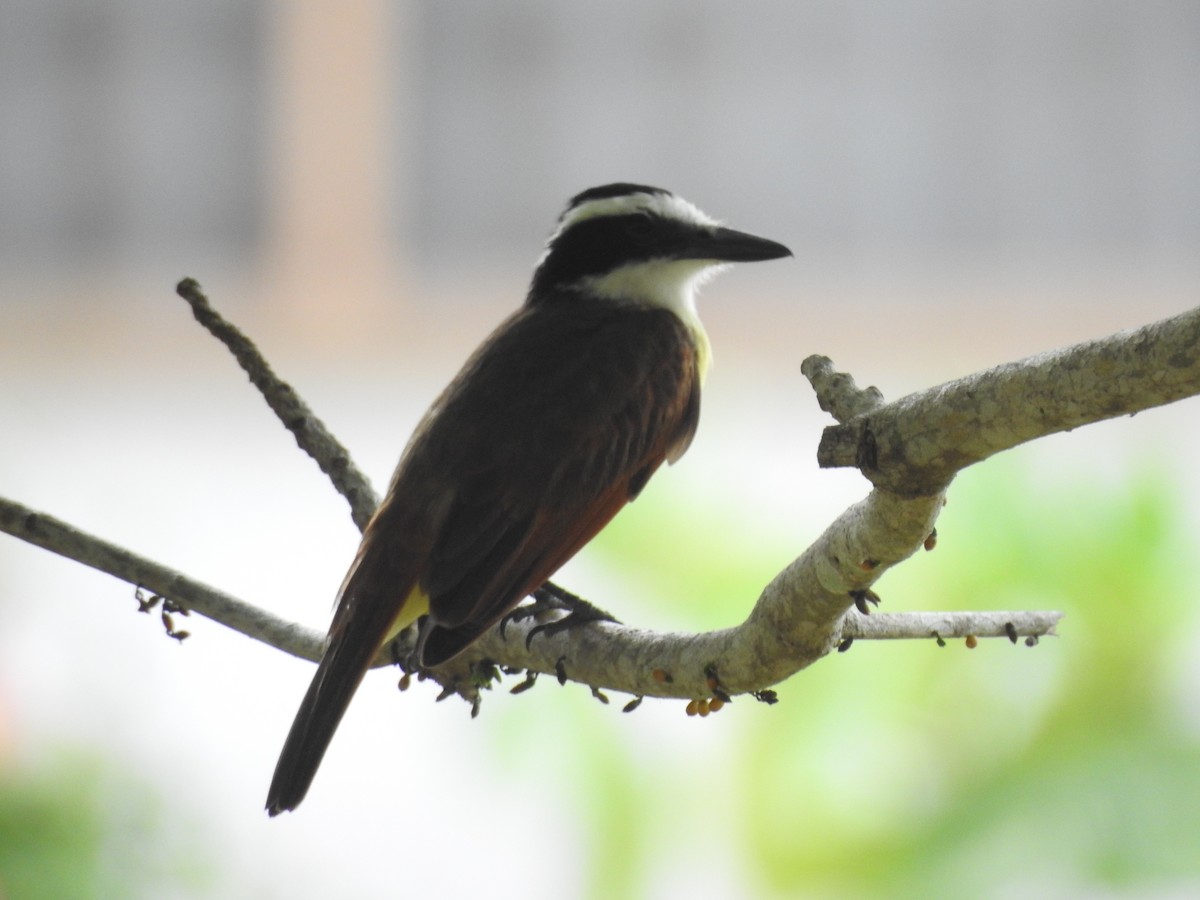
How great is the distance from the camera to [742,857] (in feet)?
11.0

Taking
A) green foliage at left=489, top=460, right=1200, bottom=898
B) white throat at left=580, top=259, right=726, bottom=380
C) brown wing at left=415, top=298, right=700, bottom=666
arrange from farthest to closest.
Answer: green foliage at left=489, top=460, right=1200, bottom=898
white throat at left=580, top=259, right=726, bottom=380
brown wing at left=415, top=298, right=700, bottom=666

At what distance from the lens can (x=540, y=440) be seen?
200cm

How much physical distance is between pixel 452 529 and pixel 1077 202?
145 inches

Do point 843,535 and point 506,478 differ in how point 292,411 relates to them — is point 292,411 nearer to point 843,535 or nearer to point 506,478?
point 506,478

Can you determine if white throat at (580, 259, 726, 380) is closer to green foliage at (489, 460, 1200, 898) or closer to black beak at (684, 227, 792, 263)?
black beak at (684, 227, 792, 263)

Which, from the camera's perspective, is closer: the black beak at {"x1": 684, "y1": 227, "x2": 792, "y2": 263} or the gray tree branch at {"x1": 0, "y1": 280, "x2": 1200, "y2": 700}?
the gray tree branch at {"x1": 0, "y1": 280, "x2": 1200, "y2": 700}

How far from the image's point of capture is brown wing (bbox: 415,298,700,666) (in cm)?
182

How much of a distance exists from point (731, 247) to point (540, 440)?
0.46 metres

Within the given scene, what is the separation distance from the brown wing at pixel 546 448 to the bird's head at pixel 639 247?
0.36 feet

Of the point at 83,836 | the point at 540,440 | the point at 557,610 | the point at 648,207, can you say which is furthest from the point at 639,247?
the point at 83,836

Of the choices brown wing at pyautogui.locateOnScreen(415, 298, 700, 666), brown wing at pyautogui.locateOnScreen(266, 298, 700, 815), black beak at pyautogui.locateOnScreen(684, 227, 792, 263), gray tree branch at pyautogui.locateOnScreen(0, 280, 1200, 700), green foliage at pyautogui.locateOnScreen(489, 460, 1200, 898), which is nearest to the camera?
gray tree branch at pyautogui.locateOnScreen(0, 280, 1200, 700)

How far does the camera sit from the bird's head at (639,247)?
2.32 m

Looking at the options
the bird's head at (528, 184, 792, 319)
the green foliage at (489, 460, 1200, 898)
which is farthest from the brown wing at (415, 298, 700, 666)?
the green foliage at (489, 460, 1200, 898)

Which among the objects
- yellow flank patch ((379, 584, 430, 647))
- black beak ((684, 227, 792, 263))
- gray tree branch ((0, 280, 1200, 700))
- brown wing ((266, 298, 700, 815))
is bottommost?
gray tree branch ((0, 280, 1200, 700))
